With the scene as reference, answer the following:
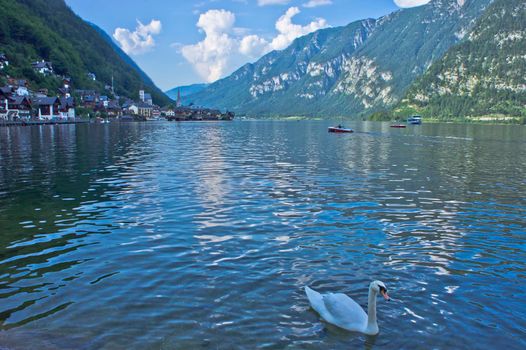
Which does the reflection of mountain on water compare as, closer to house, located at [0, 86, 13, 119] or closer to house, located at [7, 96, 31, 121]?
house, located at [0, 86, 13, 119]

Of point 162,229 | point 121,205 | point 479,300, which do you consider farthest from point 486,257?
point 121,205

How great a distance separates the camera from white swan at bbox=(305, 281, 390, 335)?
37.2 ft

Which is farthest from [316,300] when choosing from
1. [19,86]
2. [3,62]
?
[3,62]

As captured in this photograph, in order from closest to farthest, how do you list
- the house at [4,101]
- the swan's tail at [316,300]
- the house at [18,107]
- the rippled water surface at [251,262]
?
the rippled water surface at [251,262] → the swan's tail at [316,300] → the house at [4,101] → the house at [18,107]

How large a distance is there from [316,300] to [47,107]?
201m

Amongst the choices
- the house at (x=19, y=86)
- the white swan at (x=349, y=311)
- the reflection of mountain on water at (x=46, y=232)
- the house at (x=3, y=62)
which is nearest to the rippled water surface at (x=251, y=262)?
the reflection of mountain on water at (x=46, y=232)

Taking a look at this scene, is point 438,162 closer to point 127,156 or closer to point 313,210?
point 313,210

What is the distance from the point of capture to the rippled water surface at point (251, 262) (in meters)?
11.5

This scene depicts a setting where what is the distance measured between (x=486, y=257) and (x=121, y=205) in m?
20.5

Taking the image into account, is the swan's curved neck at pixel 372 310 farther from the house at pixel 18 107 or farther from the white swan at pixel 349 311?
the house at pixel 18 107

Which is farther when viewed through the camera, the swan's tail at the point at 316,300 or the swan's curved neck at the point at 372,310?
the swan's tail at the point at 316,300

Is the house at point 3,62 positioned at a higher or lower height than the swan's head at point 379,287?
higher

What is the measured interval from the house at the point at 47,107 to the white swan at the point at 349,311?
199 m

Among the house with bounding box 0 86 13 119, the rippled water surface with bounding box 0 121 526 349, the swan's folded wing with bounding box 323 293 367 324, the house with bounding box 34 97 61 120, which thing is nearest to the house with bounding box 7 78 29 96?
the house with bounding box 34 97 61 120
